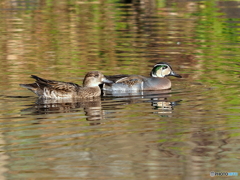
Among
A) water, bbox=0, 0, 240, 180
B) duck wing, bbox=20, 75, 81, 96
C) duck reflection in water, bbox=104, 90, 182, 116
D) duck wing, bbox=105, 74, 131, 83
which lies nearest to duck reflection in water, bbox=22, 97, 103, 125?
water, bbox=0, 0, 240, 180

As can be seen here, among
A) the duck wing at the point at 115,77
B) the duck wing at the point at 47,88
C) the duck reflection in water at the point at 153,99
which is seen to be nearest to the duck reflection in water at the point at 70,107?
the duck wing at the point at 47,88

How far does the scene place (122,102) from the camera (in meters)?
11.0

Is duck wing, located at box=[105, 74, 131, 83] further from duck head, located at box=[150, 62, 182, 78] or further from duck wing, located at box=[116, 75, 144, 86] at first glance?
duck head, located at box=[150, 62, 182, 78]

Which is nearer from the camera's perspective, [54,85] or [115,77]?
[54,85]

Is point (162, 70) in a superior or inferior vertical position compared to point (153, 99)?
superior

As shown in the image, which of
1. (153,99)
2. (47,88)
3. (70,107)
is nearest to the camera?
(70,107)

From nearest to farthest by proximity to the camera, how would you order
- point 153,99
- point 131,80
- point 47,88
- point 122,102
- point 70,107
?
point 70,107 < point 122,102 < point 47,88 < point 153,99 < point 131,80

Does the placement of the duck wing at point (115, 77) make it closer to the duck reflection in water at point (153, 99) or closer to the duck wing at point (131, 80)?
the duck wing at point (131, 80)

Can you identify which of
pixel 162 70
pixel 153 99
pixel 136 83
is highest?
pixel 162 70

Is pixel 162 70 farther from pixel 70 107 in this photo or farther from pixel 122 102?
pixel 70 107

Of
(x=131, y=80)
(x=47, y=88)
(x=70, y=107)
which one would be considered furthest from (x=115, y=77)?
(x=70, y=107)

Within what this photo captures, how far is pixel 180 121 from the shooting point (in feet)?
30.0

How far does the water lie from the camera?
7234mm

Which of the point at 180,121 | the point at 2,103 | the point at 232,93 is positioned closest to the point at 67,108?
the point at 2,103
